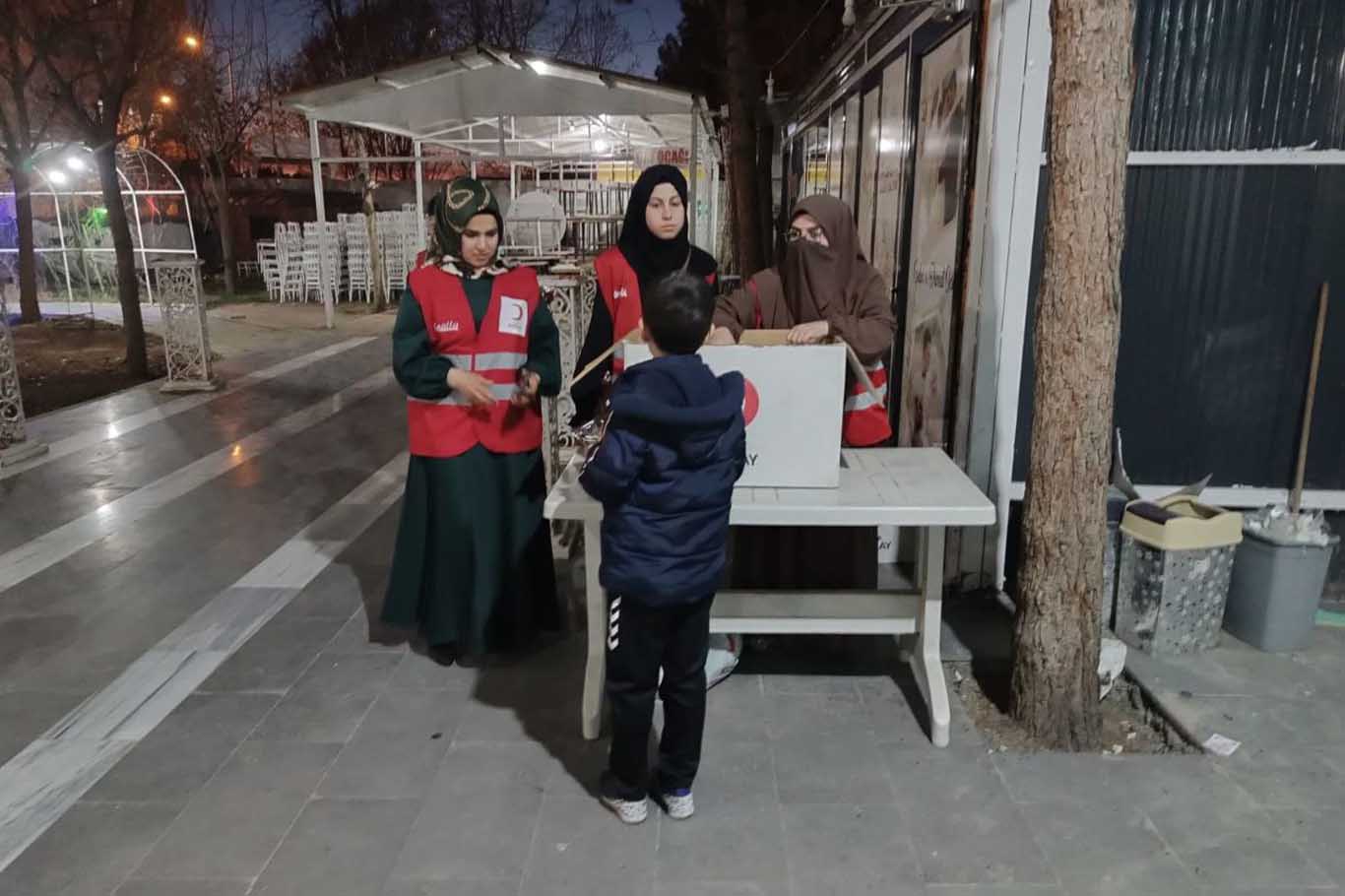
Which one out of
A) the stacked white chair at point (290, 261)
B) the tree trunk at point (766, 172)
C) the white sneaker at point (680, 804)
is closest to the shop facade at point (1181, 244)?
the white sneaker at point (680, 804)

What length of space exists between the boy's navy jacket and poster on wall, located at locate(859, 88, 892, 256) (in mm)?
3923

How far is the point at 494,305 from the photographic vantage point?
348 centimetres

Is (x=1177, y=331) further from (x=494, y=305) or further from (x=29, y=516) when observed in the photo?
(x=29, y=516)

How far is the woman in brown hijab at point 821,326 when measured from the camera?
10.5ft

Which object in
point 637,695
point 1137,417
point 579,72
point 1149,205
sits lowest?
point 637,695

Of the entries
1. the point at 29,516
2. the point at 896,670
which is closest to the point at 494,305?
the point at 896,670

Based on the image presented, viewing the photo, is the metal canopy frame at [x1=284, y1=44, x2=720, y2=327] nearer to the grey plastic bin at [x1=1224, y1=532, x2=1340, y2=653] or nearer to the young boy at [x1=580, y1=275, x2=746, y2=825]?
the grey plastic bin at [x1=1224, y1=532, x2=1340, y2=653]

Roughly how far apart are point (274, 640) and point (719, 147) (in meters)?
15.7

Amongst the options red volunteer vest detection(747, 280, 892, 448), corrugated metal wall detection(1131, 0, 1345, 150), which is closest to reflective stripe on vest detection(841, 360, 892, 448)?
red volunteer vest detection(747, 280, 892, 448)

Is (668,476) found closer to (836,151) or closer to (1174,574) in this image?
(1174,574)

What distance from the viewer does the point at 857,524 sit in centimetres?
285

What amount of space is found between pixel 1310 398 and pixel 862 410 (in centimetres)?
206

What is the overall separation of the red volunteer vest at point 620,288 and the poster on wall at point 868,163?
9.41 ft

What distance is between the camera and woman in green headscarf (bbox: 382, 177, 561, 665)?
342cm
